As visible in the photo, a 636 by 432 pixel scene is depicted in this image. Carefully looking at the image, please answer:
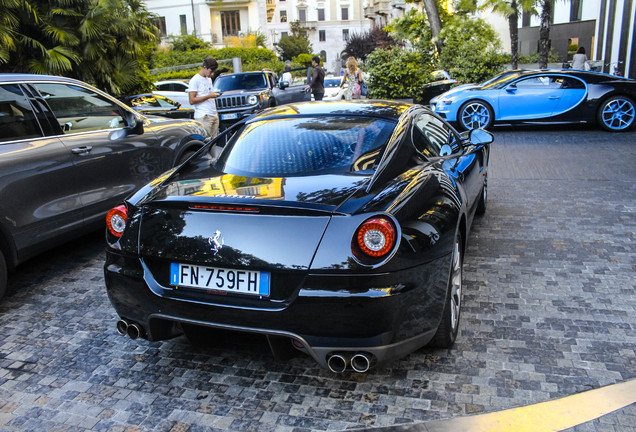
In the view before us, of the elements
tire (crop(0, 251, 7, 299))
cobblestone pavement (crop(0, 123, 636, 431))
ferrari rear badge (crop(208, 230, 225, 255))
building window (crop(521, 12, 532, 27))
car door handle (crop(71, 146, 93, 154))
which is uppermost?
building window (crop(521, 12, 532, 27))

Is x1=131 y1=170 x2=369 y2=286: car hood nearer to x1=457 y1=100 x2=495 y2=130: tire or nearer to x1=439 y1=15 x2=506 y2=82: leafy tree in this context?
x1=457 y1=100 x2=495 y2=130: tire

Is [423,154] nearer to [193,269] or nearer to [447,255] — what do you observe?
[447,255]

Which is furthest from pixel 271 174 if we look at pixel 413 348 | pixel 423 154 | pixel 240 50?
pixel 240 50

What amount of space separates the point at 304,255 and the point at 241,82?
15.1 m

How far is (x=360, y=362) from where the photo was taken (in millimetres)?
2826

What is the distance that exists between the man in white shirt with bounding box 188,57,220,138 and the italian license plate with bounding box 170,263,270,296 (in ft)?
22.1

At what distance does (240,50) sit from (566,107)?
42354 millimetres

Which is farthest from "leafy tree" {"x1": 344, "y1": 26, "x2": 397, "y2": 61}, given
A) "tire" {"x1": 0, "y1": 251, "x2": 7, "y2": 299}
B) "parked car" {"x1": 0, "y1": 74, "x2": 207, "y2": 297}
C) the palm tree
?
"tire" {"x1": 0, "y1": 251, "x2": 7, "y2": 299}

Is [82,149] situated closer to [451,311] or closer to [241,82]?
[451,311]

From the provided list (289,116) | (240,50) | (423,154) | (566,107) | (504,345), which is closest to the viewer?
(504,345)

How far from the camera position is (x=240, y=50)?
167 ft

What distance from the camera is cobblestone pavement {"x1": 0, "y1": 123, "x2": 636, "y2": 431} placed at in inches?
116

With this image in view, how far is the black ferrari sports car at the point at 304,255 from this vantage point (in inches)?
109

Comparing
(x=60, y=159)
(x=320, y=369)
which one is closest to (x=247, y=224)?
(x=320, y=369)
